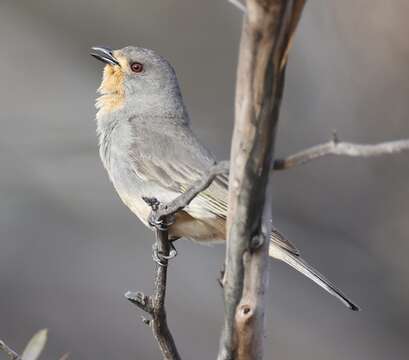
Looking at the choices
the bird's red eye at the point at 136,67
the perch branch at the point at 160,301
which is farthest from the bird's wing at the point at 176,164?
the perch branch at the point at 160,301

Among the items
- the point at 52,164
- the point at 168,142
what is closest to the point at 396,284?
the point at 52,164

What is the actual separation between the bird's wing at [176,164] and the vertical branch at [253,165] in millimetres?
1642

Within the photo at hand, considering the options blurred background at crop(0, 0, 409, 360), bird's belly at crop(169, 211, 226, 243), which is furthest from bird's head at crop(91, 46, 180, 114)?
blurred background at crop(0, 0, 409, 360)

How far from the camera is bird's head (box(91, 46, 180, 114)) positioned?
17.1 feet

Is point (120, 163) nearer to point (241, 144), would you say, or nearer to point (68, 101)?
point (241, 144)

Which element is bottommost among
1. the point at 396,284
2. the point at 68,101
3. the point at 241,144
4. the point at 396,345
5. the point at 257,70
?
the point at 396,345

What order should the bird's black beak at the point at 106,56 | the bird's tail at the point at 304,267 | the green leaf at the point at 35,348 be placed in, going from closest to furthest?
the green leaf at the point at 35,348, the bird's tail at the point at 304,267, the bird's black beak at the point at 106,56

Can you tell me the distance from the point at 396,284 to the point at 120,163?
417 centimetres

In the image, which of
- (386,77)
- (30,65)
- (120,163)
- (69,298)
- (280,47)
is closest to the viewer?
(280,47)

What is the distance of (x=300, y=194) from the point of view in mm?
8242

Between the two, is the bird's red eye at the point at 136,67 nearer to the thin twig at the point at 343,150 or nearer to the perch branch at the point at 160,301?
the perch branch at the point at 160,301

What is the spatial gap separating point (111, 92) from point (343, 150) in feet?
10.4

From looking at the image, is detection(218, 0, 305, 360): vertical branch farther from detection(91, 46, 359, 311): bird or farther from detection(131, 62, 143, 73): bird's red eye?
detection(131, 62, 143, 73): bird's red eye

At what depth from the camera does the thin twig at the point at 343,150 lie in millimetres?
2109
